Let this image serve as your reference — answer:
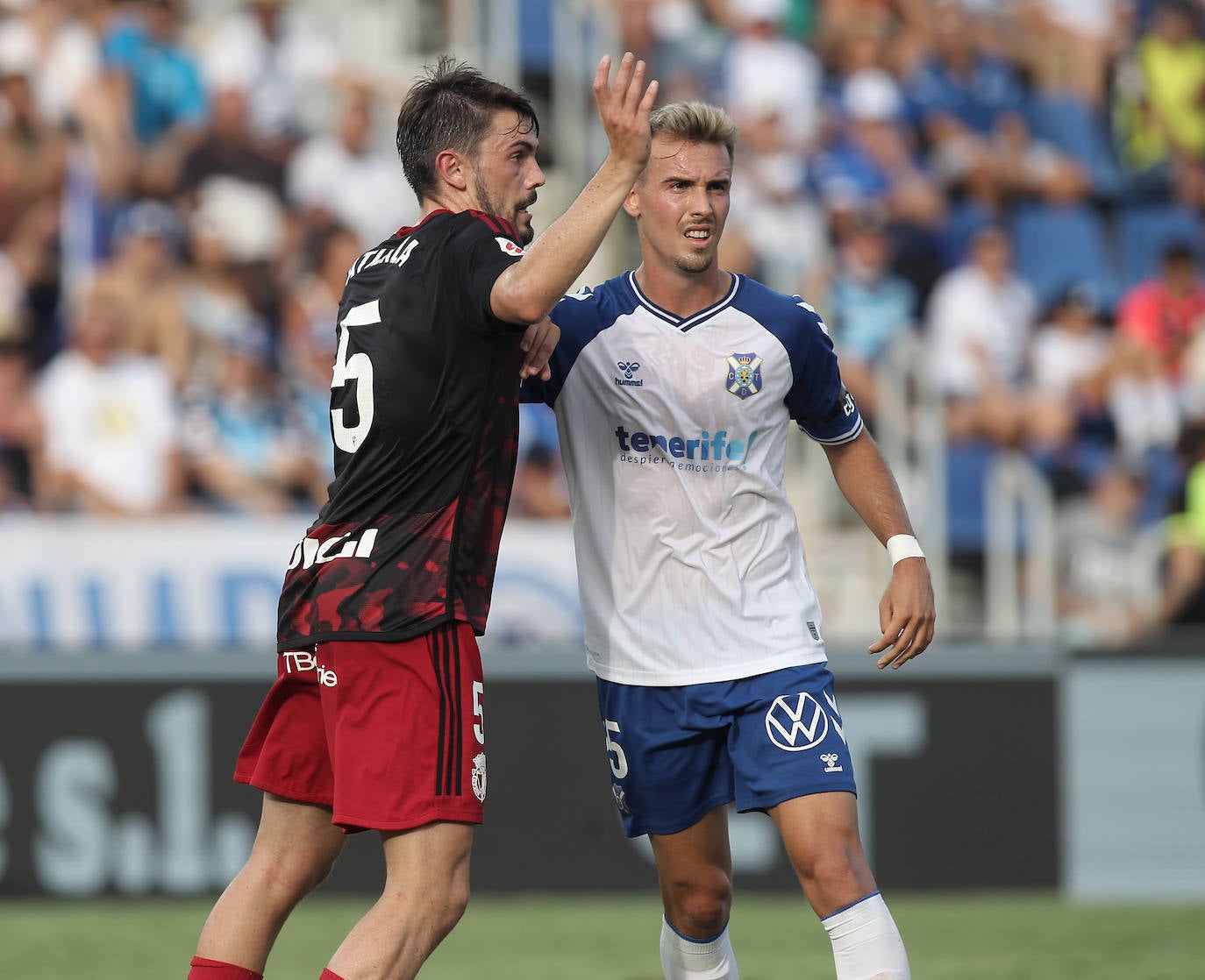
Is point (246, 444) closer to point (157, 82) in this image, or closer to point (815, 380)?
point (157, 82)

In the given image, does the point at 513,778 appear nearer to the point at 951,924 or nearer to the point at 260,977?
the point at 951,924

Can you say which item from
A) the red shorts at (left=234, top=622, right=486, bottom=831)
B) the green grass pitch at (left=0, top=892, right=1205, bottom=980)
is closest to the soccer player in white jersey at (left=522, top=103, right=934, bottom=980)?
the red shorts at (left=234, top=622, right=486, bottom=831)

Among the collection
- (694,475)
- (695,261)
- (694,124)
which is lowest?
(694,475)

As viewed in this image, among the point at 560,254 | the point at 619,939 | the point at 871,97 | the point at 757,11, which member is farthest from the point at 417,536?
the point at 757,11

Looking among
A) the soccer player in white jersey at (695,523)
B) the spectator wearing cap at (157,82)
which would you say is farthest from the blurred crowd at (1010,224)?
the soccer player in white jersey at (695,523)

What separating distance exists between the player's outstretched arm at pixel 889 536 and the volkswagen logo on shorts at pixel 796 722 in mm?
217

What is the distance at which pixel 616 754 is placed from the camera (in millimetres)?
5164

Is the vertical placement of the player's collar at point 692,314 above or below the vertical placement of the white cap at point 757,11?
below

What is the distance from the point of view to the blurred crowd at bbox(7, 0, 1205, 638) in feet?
34.4

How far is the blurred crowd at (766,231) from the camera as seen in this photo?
34.4 ft

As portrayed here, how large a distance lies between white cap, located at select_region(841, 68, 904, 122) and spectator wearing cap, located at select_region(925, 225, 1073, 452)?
1.44 m

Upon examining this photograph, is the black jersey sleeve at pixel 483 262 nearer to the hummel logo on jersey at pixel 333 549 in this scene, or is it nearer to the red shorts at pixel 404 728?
the hummel logo on jersey at pixel 333 549

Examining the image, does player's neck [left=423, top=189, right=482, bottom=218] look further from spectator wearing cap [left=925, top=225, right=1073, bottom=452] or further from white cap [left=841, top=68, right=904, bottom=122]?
white cap [left=841, top=68, right=904, bottom=122]

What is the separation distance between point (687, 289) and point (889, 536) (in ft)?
2.97
